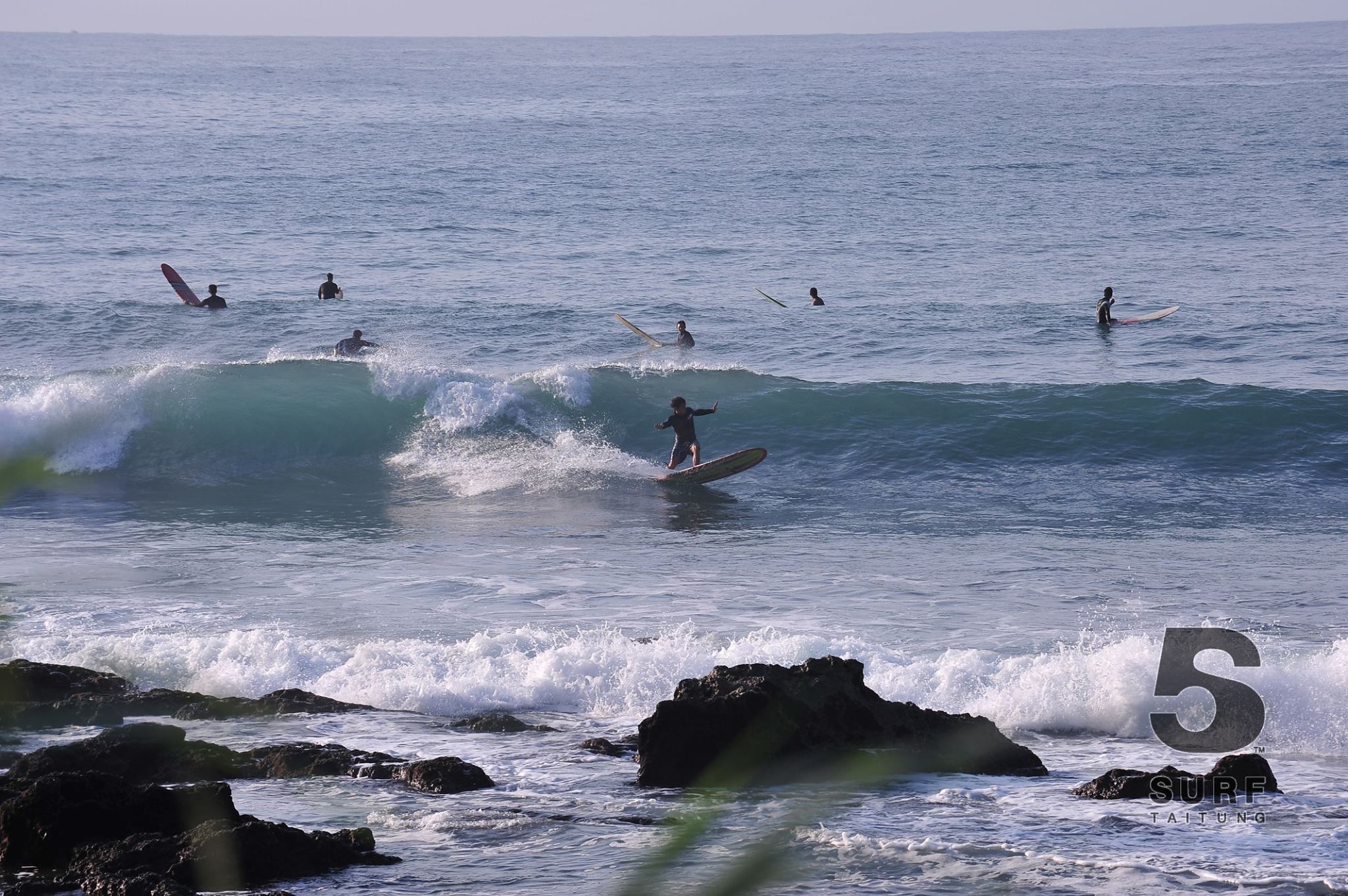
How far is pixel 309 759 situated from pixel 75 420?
621 inches

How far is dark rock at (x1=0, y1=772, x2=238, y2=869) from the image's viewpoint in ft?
24.2

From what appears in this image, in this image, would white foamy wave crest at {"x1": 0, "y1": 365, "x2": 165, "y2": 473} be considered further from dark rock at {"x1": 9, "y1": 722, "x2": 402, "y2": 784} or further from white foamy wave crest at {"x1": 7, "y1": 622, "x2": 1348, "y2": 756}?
dark rock at {"x1": 9, "y1": 722, "x2": 402, "y2": 784}

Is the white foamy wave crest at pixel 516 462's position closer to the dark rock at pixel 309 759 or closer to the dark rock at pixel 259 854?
the dark rock at pixel 309 759

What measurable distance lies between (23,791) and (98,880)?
1127 millimetres

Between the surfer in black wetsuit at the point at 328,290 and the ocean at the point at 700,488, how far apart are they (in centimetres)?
67

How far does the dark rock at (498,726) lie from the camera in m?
10.3

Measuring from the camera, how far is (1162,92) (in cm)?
8481

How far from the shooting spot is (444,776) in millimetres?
8789

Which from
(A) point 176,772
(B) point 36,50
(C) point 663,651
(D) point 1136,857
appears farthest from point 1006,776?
(B) point 36,50

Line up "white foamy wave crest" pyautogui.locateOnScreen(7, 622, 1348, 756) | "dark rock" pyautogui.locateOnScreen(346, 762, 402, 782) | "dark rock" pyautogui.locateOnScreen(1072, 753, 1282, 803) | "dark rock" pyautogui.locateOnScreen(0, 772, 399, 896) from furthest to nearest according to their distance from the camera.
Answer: "white foamy wave crest" pyautogui.locateOnScreen(7, 622, 1348, 756) → "dark rock" pyautogui.locateOnScreen(346, 762, 402, 782) → "dark rock" pyautogui.locateOnScreen(1072, 753, 1282, 803) → "dark rock" pyautogui.locateOnScreen(0, 772, 399, 896)

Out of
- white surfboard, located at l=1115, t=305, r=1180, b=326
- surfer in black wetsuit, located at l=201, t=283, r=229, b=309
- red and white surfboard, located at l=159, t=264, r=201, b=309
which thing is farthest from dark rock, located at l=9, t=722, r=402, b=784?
red and white surfboard, located at l=159, t=264, r=201, b=309

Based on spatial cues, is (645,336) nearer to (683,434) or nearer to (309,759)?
(683,434)

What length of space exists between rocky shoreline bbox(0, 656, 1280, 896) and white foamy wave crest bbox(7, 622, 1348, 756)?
1.23 m

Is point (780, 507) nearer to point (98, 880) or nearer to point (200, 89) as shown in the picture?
point (98, 880)
